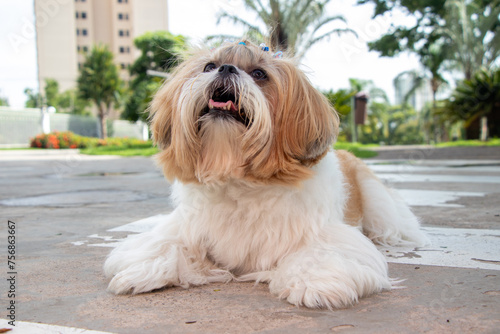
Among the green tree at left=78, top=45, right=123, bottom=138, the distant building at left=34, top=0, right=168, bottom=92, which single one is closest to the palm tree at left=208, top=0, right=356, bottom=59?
the green tree at left=78, top=45, right=123, bottom=138

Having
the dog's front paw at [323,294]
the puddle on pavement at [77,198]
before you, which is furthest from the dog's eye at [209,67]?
the puddle on pavement at [77,198]

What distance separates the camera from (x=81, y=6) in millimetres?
69688

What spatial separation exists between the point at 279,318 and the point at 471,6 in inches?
1018

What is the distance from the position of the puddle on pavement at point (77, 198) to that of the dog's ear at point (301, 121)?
4047 mm

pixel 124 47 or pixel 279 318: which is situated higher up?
pixel 124 47

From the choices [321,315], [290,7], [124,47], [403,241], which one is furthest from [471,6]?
[124,47]

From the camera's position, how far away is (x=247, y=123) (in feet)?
8.08

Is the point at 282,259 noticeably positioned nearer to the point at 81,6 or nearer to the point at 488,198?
the point at 488,198

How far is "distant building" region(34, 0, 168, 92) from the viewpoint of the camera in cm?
6291

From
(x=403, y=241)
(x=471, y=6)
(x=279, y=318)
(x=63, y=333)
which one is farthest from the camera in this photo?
(x=471, y=6)

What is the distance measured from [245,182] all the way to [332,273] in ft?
2.11

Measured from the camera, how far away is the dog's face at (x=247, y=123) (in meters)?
2.38

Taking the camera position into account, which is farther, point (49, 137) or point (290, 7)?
point (49, 137)

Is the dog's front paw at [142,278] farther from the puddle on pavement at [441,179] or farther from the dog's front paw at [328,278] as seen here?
the puddle on pavement at [441,179]
